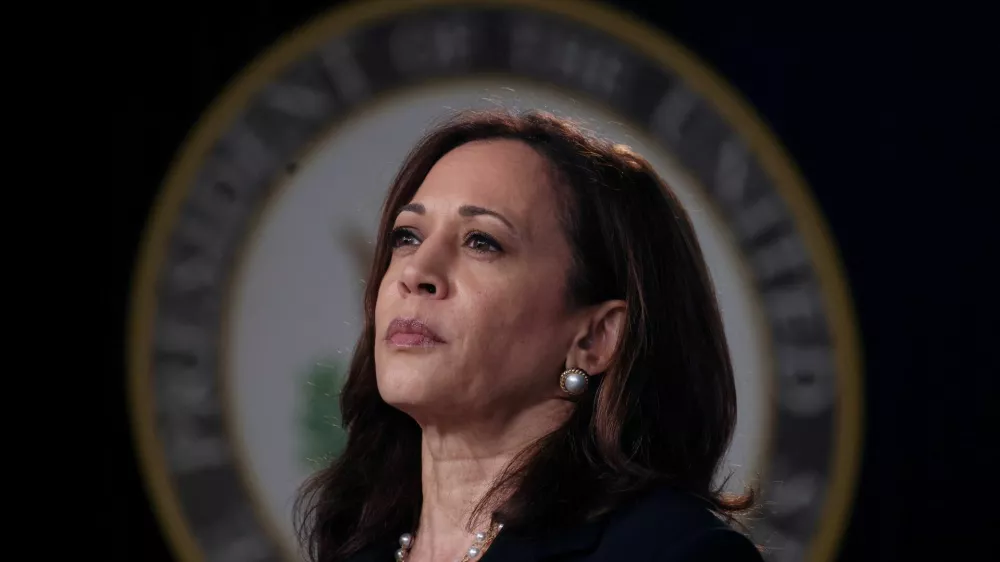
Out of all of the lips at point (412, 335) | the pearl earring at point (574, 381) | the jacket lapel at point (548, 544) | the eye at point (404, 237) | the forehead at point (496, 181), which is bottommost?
Result: the jacket lapel at point (548, 544)

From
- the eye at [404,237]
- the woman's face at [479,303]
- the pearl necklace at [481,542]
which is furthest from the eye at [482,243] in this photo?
the pearl necklace at [481,542]

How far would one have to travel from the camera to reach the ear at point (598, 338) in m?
1.73

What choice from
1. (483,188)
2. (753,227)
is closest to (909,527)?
(753,227)

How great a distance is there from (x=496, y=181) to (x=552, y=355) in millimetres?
265

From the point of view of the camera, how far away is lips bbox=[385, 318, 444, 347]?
1.68m

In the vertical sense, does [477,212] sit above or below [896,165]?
below

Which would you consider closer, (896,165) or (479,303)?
(479,303)

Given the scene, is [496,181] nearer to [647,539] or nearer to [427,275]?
[427,275]

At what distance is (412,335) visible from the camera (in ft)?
5.53

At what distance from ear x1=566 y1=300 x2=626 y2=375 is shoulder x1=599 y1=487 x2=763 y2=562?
8.1 inches

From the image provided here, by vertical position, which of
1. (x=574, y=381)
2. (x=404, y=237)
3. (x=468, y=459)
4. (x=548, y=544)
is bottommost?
(x=548, y=544)

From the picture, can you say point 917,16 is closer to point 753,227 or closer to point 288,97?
point 753,227

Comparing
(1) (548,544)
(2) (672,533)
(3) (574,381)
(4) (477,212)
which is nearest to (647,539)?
(2) (672,533)

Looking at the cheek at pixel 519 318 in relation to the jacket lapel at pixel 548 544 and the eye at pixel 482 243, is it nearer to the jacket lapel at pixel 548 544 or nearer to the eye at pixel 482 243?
the eye at pixel 482 243
